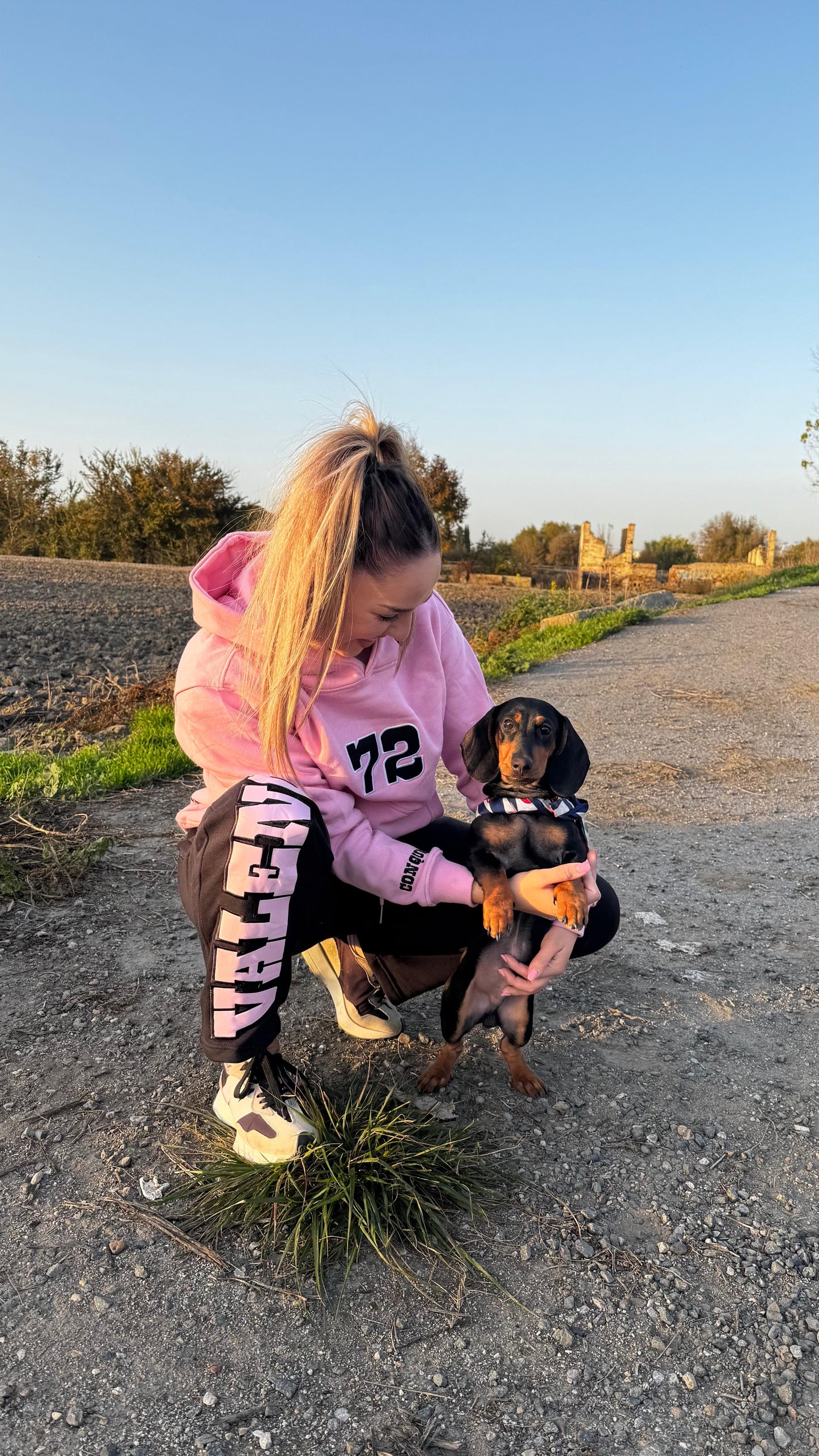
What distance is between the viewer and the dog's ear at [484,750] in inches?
90.4

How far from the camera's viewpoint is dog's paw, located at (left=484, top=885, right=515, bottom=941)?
2084mm

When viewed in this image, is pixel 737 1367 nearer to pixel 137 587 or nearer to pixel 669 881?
pixel 669 881

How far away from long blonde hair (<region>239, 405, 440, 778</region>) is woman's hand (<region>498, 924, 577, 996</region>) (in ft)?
2.43

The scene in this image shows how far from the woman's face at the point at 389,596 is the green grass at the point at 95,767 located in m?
2.35

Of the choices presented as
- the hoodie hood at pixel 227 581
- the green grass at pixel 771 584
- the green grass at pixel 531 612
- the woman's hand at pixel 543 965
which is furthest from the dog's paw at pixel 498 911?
the green grass at pixel 771 584

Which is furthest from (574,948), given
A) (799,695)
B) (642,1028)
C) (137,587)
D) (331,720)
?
(137,587)

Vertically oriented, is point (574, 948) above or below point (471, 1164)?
above

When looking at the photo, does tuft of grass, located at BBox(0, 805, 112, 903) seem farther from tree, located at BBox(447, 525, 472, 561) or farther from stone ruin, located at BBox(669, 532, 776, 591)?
tree, located at BBox(447, 525, 472, 561)

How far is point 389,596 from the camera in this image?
2029 millimetres

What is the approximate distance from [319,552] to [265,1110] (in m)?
1.22

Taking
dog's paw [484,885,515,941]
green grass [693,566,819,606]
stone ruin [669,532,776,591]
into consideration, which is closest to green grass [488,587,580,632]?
green grass [693,566,819,606]

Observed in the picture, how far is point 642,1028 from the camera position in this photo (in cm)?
261

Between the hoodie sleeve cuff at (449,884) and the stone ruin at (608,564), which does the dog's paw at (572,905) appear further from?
the stone ruin at (608,564)

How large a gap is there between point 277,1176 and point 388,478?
1520 mm
